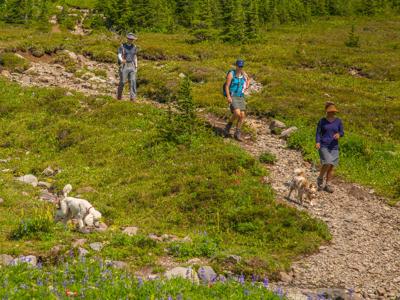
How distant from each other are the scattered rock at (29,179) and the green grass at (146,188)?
11.7 inches

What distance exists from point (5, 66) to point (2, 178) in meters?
17.3

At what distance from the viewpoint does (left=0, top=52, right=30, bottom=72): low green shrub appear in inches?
1226

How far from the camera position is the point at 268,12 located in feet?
294

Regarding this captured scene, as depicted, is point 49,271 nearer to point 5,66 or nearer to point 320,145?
point 320,145

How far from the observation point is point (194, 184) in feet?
48.1

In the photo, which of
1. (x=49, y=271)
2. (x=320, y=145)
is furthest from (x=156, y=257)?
(x=320, y=145)

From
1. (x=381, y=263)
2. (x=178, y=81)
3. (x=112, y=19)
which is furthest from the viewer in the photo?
(x=112, y=19)

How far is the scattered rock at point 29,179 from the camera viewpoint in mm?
16247

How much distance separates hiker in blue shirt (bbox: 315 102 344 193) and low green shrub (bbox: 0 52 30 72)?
2151cm

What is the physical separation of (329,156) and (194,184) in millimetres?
4360

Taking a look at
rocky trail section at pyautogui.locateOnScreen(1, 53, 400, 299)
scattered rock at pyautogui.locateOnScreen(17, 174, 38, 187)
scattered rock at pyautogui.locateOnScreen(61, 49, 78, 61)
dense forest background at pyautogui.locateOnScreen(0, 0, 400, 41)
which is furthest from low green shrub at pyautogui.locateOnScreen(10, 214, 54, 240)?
dense forest background at pyautogui.locateOnScreen(0, 0, 400, 41)

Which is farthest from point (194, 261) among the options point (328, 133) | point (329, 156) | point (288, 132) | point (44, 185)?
point (288, 132)

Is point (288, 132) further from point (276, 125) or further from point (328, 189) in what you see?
point (328, 189)

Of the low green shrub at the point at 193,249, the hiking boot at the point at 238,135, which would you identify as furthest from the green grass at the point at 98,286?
the hiking boot at the point at 238,135
